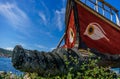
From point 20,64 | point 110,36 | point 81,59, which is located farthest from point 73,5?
point 20,64

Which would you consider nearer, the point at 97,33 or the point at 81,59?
the point at 81,59

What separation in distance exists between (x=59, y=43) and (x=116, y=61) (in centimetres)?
790

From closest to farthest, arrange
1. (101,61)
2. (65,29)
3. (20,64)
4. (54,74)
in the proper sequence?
1. (20,64)
2. (54,74)
3. (101,61)
4. (65,29)

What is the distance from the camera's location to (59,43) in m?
21.4

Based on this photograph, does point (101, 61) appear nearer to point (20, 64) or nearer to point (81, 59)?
point (81, 59)

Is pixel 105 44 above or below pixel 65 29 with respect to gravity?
below

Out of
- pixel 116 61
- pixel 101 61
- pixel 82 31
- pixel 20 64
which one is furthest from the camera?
pixel 82 31

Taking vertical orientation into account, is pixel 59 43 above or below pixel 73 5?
below

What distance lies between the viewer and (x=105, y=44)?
16500 mm

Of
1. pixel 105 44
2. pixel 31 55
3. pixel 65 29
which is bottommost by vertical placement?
pixel 31 55

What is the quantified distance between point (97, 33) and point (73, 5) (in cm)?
244

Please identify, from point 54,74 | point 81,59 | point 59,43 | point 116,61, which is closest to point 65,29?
point 59,43

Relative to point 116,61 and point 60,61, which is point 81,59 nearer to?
point 60,61

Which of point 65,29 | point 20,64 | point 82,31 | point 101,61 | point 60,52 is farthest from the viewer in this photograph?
→ point 65,29
